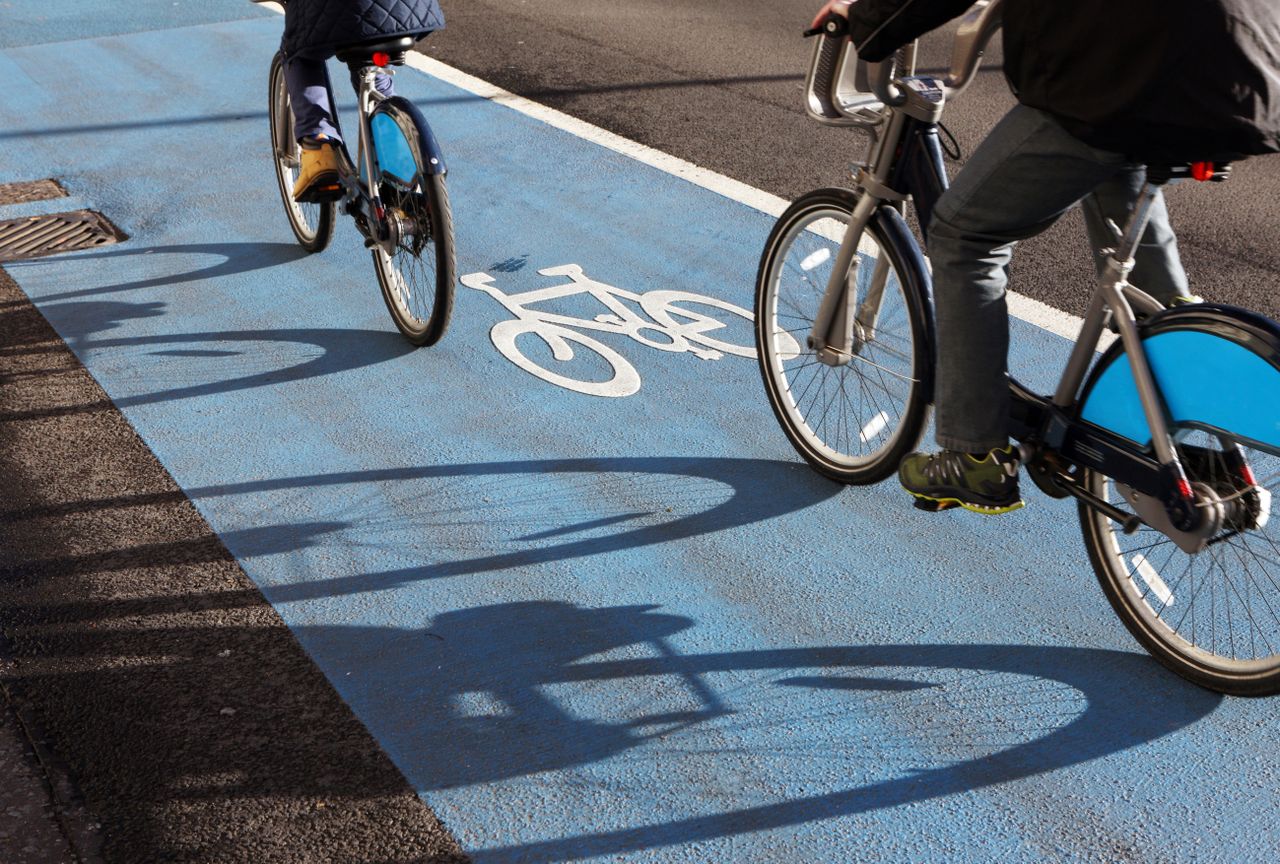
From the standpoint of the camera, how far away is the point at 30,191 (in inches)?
275

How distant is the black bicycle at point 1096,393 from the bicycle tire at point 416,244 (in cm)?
115

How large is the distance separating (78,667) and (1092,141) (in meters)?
2.67

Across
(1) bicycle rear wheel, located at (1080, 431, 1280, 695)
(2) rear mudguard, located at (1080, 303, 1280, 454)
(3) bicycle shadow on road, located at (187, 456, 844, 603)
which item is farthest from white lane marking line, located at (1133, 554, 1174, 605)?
(3) bicycle shadow on road, located at (187, 456, 844, 603)

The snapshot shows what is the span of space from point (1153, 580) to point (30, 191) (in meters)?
5.75

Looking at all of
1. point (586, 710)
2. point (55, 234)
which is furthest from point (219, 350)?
point (586, 710)

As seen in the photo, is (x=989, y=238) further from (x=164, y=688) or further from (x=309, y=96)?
(x=309, y=96)

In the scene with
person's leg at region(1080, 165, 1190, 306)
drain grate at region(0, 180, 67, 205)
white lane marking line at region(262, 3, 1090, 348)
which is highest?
person's leg at region(1080, 165, 1190, 306)

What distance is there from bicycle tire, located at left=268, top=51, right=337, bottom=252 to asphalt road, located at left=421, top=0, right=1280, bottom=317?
85.5 inches

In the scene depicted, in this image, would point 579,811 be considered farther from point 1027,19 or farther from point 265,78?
point 265,78

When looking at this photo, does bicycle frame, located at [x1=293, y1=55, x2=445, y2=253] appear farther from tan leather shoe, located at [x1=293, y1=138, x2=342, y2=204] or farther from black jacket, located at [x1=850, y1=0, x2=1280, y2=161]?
black jacket, located at [x1=850, y1=0, x2=1280, y2=161]

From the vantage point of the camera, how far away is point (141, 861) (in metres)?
2.86

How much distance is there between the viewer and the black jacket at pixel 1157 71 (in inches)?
105

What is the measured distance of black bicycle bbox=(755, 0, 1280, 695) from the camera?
303 centimetres

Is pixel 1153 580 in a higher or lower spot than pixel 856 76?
lower
